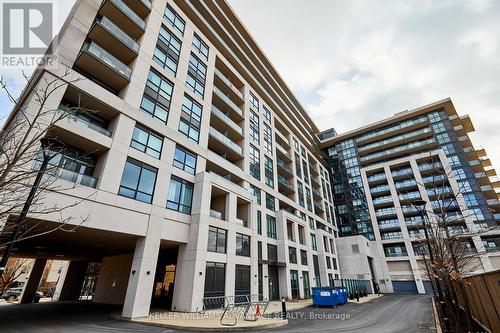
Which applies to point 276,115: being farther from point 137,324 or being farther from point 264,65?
point 137,324

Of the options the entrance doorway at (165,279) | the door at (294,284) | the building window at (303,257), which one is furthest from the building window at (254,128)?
the entrance doorway at (165,279)

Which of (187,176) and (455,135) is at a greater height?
(455,135)

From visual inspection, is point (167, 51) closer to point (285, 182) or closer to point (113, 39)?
point (113, 39)

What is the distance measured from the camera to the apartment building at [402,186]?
155 feet

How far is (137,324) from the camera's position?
512 inches

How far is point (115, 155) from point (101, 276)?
17.7 metres

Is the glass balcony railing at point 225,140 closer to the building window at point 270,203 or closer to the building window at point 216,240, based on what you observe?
the building window at point 270,203

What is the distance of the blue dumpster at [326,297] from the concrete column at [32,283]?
30.2 meters

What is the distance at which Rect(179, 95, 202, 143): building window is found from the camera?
22.5m

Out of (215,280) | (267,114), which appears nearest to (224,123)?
(267,114)

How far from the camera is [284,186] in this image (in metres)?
39.4

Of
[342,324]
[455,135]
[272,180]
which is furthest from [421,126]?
[342,324]

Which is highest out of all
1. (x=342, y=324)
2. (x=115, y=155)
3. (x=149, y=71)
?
(x=149, y=71)

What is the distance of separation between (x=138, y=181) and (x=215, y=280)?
9.72 meters
